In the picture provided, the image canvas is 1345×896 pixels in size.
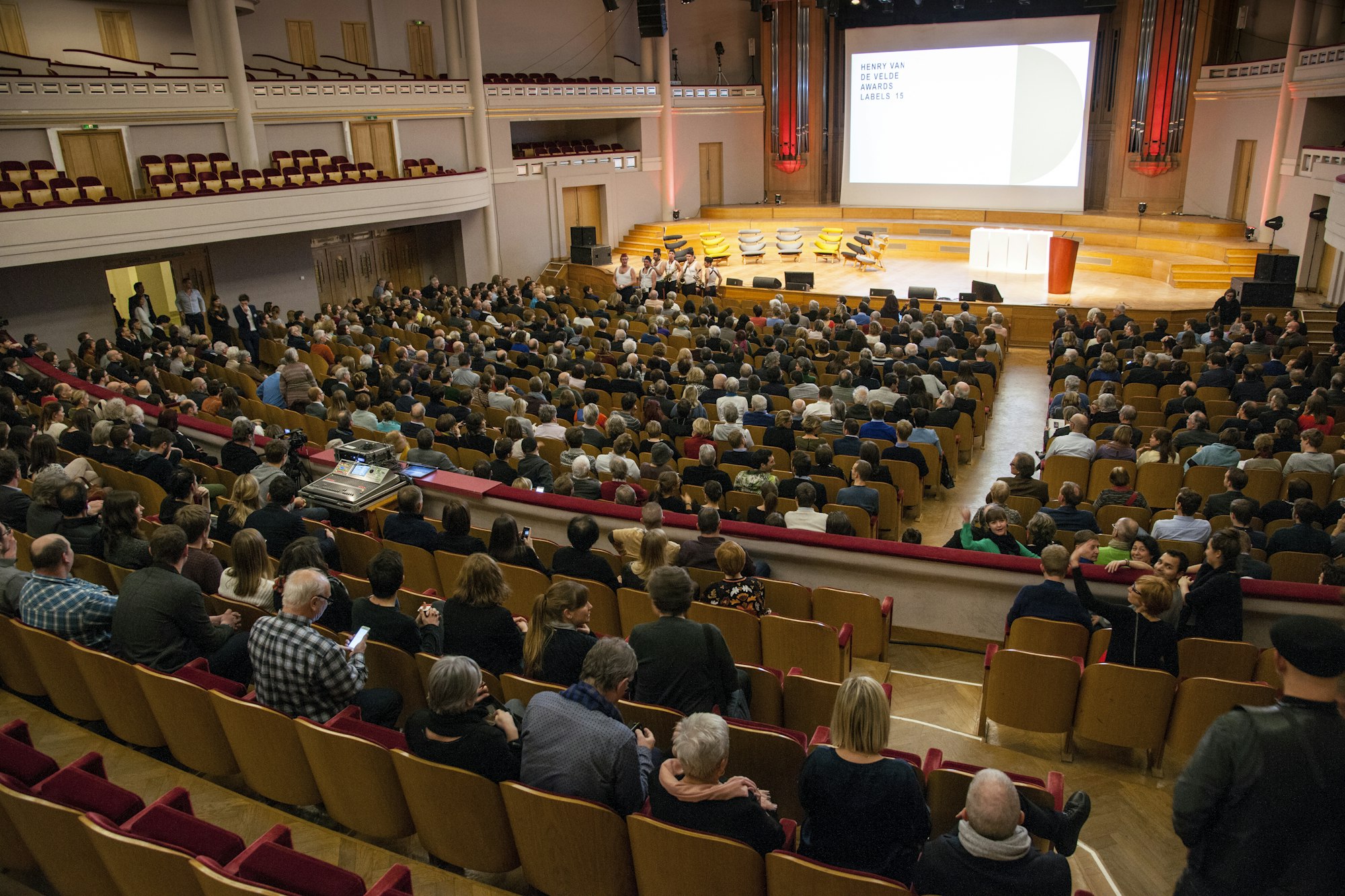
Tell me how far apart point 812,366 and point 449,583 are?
5641mm

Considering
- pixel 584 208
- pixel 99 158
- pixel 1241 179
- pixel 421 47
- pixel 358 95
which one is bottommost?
pixel 584 208

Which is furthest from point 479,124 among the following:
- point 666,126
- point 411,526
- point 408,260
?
point 411,526

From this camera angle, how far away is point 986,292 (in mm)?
14344

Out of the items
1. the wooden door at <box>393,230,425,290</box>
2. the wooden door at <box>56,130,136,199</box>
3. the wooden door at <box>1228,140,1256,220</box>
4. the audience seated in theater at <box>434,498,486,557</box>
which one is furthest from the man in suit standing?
the wooden door at <box>1228,140,1256,220</box>

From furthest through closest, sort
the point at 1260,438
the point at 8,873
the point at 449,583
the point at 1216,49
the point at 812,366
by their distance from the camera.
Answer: the point at 1216,49, the point at 812,366, the point at 1260,438, the point at 449,583, the point at 8,873

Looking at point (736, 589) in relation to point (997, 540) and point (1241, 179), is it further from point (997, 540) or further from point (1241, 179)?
point (1241, 179)

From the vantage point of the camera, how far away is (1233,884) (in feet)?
7.66

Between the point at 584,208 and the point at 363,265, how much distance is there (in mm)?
5328

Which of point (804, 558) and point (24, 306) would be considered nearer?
point (804, 558)

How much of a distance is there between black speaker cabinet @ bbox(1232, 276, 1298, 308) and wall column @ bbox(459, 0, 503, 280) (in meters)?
13.3

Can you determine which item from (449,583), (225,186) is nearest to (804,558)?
(449,583)

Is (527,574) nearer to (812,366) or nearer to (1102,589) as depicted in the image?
(1102,589)

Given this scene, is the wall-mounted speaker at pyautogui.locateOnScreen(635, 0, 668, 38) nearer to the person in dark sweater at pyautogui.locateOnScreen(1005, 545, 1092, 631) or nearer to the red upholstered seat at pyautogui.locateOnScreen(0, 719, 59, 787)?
the person in dark sweater at pyautogui.locateOnScreen(1005, 545, 1092, 631)

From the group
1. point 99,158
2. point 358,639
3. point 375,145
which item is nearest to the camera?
point 358,639
